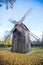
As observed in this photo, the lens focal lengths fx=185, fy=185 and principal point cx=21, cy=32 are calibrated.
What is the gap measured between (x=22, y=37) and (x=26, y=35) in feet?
3.38

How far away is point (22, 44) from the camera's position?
133ft

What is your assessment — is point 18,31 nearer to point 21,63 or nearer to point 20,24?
point 20,24

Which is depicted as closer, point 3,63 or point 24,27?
point 3,63

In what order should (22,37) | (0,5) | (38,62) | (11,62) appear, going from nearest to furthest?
(0,5) → (38,62) → (11,62) → (22,37)

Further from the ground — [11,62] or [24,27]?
[24,27]

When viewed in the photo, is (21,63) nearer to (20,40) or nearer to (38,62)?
(38,62)

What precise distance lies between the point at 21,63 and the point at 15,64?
753mm

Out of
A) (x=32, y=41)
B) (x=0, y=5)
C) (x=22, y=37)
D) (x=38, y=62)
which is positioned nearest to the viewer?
(x=0, y=5)

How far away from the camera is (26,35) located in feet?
133

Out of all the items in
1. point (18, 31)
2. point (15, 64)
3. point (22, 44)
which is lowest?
point (15, 64)

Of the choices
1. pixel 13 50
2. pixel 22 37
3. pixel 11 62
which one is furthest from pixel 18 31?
pixel 11 62

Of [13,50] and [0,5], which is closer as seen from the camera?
[0,5]

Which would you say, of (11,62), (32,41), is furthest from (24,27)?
(11,62)

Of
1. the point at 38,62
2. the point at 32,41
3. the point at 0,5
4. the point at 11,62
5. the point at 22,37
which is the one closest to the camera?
the point at 0,5
